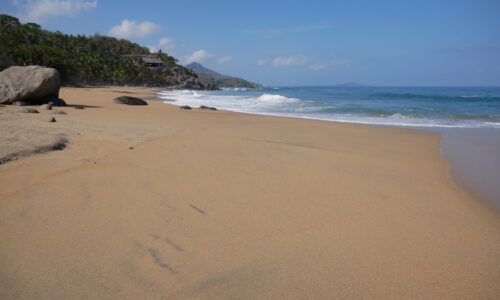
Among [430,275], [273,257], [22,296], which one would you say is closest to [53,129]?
[22,296]

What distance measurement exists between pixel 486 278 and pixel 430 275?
38 cm

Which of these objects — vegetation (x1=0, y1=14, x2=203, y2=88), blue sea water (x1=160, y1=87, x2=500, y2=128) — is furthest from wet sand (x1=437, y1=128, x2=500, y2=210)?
vegetation (x1=0, y1=14, x2=203, y2=88)

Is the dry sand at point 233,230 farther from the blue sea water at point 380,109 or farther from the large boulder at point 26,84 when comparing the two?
the blue sea water at point 380,109

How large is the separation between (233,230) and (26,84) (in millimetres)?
11064

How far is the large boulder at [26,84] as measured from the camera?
33.1ft

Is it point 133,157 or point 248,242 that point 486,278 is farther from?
point 133,157

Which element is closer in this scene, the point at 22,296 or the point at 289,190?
the point at 22,296

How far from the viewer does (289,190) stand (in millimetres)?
3342

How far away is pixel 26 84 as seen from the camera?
10195mm

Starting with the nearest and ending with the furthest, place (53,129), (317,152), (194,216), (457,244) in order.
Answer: (457,244), (194,216), (317,152), (53,129)

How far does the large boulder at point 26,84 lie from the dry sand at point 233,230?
739 cm

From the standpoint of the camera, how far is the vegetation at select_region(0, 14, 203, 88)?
34616 millimetres

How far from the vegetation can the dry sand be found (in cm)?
2744

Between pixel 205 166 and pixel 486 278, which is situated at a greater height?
pixel 205 166
